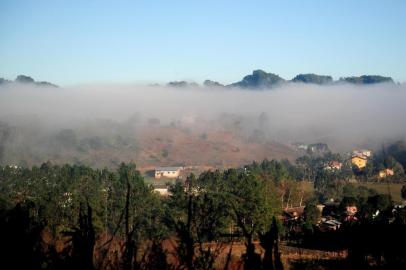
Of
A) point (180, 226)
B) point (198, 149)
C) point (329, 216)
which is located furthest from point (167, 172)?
point (180, 226)

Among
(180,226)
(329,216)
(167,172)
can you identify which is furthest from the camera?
(167,172)

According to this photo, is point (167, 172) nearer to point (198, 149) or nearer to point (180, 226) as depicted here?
point (198, 149)

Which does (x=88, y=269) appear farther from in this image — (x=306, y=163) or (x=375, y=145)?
(x=375, y=145)

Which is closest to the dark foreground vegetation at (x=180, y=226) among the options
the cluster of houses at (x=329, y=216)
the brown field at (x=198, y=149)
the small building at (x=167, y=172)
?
the cluster of houses at (x=329, y=216)

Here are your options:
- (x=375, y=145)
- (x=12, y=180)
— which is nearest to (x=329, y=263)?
(x=12, y=180)

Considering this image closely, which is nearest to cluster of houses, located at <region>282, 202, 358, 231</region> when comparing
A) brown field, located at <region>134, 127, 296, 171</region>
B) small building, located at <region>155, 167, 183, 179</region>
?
small building, located at <region>155, 167, 183, 179</region>

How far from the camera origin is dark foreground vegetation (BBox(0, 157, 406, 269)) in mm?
11445

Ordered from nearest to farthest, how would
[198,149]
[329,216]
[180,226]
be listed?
[180,226]
[329,216]
[198,149]

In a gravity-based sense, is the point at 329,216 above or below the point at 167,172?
above

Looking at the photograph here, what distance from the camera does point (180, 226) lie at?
2408cm

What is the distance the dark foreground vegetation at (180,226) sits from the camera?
11.4m

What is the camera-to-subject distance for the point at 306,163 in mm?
136250

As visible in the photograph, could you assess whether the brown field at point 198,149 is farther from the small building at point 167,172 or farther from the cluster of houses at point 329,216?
the cluster of houses at point 329,216

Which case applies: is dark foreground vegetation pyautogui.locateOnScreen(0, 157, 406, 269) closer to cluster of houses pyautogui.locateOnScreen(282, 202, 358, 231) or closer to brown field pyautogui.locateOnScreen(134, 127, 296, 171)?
cluster of houses pyautogui.locateOnScreen(282, 202, 358, 231)
